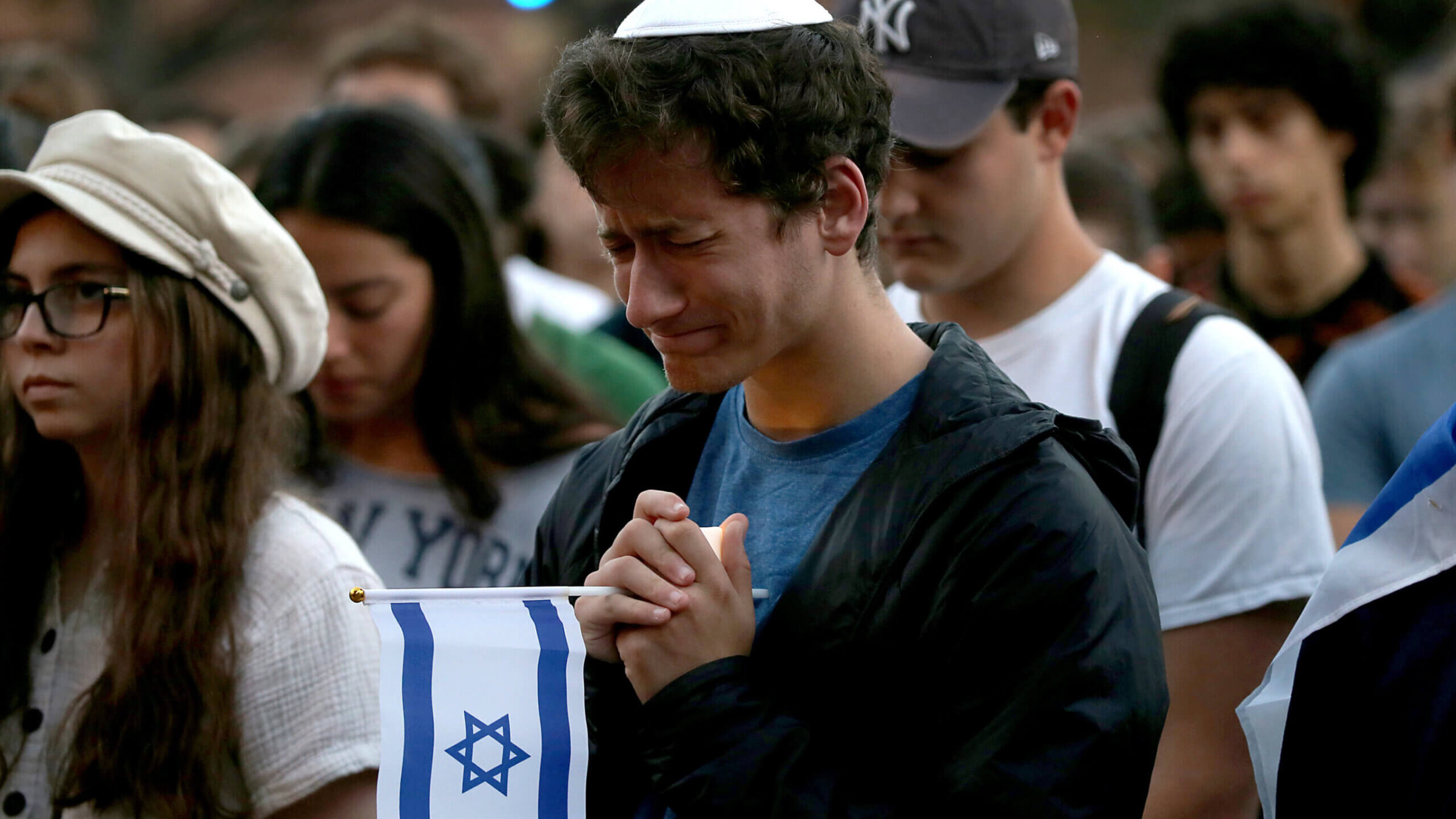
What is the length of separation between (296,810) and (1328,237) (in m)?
3.76

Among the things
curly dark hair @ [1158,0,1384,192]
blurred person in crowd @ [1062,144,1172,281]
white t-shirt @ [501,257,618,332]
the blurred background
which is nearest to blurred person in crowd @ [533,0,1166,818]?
white t-shirt @ [501,257,618,332]

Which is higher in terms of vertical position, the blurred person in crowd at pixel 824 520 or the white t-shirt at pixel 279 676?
the blurred person in crowd at pixel 824 520

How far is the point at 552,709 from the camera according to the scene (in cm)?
202

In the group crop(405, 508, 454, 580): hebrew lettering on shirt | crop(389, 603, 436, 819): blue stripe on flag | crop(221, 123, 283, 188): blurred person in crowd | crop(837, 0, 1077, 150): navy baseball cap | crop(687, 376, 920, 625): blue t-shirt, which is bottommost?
crop(405, 508, 454, 580): hebrew lettering on shirt

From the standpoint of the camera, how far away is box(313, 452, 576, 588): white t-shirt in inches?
138

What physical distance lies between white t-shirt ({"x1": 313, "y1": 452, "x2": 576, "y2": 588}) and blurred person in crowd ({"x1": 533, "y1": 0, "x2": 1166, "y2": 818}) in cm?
146

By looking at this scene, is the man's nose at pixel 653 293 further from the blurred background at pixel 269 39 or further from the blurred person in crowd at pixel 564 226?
the blurred background at pixel 269 39

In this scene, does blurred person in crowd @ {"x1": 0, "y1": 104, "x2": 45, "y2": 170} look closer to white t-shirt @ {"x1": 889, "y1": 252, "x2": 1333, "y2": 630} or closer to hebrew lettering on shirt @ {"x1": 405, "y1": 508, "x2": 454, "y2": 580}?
hebrew lettering on shirt @ {"x1": 405, "y1": 508, "x2": 454, "y2": 580}

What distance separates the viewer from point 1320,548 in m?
2.73

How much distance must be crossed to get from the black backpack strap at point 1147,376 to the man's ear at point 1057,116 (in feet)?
1.31

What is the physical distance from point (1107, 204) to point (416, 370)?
226 cm

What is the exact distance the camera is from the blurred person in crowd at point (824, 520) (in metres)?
1.82

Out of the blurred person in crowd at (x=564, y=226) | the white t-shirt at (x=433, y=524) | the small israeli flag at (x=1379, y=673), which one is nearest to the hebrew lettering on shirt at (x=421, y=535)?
the white t-shirt at (x=433, y=524)

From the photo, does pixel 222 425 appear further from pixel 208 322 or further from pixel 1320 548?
pixel 1320 548
